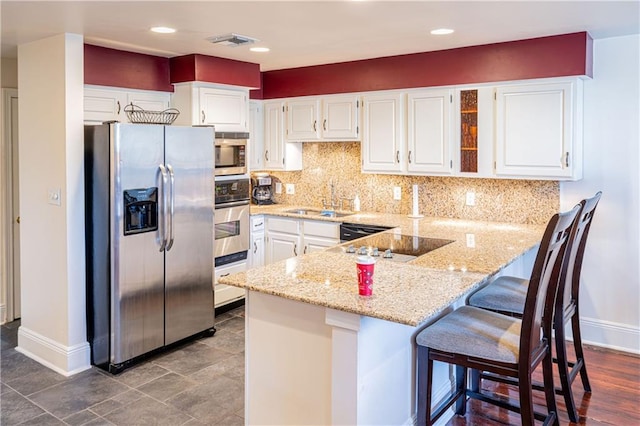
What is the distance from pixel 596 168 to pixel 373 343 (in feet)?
8.58

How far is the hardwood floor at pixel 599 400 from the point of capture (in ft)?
9.57

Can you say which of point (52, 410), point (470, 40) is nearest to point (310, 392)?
point (52, 410)

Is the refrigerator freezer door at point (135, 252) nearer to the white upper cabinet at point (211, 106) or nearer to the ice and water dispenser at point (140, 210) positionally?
the ice and water dispenser at point (140, 210)

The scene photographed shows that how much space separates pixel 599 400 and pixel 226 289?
3.01 m

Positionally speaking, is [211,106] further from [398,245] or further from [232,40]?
[398,245]

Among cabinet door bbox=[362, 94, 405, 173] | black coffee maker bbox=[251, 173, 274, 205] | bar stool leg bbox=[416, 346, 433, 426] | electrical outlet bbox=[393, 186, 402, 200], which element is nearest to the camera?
bar stool leg bbox=[416, 346, 433, 426]

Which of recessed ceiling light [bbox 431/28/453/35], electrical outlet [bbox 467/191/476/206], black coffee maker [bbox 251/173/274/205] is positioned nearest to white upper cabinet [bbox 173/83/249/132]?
black coffee maker [bbox 251/173/274/205]

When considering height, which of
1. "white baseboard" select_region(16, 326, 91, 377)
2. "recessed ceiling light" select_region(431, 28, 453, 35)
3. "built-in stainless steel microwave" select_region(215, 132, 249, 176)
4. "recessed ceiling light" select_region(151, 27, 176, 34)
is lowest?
"white baseboard" select_region(16, 326, 91, 377)

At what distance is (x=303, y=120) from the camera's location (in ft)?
16.8

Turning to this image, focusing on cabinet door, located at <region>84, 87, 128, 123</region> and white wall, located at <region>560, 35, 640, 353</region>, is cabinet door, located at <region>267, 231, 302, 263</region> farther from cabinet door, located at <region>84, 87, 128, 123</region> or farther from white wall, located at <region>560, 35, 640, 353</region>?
white wall, located at <region>560, 35, 640, 353</region>

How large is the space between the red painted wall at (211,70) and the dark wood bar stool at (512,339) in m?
2.94

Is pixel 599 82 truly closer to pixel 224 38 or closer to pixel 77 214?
pixel 224 38

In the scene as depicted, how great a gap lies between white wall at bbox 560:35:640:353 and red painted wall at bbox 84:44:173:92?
132 inches

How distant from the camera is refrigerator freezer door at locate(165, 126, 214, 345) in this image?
12.5ft
